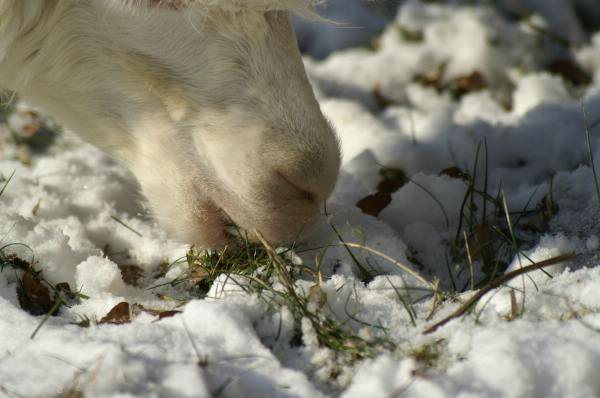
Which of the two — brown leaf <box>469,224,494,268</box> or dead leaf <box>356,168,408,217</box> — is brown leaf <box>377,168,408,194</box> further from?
brown leaf <box>469,224,494,268</box>

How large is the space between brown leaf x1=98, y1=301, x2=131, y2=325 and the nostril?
0.57 m

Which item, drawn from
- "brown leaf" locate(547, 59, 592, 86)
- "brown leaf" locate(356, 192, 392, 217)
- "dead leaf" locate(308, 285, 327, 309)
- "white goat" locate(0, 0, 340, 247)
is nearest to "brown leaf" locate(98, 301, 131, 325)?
"white goat" locate(0, 0, 340, 247)

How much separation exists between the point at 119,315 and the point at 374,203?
118 centimetres

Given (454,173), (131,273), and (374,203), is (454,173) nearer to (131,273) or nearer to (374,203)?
(374,203)

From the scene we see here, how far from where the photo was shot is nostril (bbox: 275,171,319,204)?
2145mm

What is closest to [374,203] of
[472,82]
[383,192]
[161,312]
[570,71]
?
[383,192]

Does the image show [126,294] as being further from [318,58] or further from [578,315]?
[318,58]

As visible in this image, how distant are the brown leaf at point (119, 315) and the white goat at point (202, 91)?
0.33m

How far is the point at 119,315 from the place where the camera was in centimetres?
211

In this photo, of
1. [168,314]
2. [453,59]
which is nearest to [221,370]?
[168,314]

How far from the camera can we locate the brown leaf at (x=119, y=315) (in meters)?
2.08

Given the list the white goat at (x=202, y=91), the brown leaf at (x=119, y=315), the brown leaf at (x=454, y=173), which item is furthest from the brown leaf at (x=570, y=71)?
the brown leaf at (x=119, y=315)

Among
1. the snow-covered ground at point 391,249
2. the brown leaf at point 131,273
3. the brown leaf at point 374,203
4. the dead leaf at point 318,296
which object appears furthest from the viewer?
the brown leaf at point 374,203

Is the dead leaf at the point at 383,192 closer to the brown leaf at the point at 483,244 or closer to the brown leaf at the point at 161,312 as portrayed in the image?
the brown leaf at the point at 483,244
